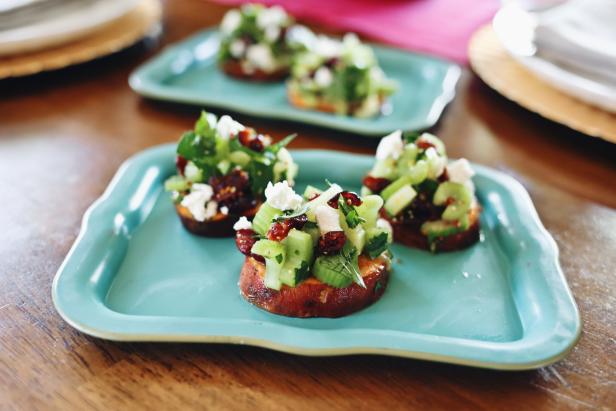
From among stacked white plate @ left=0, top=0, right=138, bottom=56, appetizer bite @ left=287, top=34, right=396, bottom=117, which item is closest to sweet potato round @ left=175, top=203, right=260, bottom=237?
appetizer bite @ left=287, top=34, right=396, bottom=117

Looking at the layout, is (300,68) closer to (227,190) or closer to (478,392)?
(227,190)

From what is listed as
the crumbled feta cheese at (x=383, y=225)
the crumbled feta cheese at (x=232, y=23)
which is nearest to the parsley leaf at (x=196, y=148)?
the crumbled feta cheese at (x=383, y=225)

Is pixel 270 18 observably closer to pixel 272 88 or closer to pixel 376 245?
pixel 272 88

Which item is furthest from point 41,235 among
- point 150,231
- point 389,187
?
Answer: point 389,187

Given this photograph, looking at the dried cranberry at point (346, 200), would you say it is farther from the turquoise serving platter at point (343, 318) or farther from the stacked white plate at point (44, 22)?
the stacked white plate at point (44, 22)

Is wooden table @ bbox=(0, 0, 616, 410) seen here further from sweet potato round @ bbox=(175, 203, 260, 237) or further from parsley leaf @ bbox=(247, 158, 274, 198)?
parsley leaf @ bbox=(247, 158, 274, 198)

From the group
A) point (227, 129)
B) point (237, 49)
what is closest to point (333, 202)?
point (227, 129)
